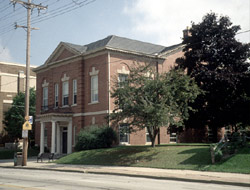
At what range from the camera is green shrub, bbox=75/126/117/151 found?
94.2ft

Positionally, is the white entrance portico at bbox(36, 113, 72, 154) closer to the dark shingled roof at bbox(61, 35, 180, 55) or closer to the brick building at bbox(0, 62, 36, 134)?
the dark shingled roof at bbox(61, 35, 180, 55)

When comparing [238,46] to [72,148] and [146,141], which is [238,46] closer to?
[146,141]

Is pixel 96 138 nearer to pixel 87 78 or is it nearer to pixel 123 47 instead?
pixel 87 78

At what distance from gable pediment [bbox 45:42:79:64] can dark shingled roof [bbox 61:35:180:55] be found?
0.50 m

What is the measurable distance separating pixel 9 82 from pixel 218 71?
4059 centimetres

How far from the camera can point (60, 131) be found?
36875 millimetres

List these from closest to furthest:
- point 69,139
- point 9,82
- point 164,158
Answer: point 164,158 → point 69,139 → point 9,82

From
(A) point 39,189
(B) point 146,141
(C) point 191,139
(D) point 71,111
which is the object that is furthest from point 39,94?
(A) point 39,189

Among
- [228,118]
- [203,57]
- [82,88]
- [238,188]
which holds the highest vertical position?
[203,57]

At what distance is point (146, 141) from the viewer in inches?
1323

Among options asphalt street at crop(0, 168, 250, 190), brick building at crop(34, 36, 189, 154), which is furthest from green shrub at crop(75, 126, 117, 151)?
asphalt street at crop(0, 168, 250, 190)

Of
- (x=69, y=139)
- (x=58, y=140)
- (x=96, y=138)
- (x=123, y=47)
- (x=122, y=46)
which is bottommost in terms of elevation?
(x=58, y=140)

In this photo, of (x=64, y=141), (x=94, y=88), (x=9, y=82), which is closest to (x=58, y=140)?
(x=64, y=141)

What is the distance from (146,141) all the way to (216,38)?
12.1 meters
